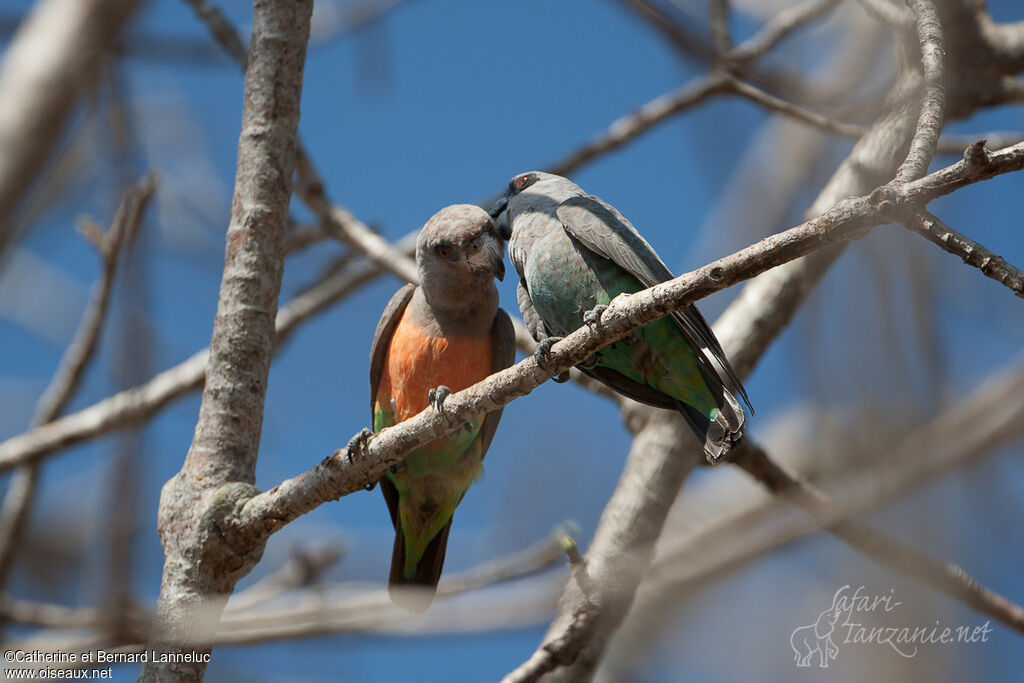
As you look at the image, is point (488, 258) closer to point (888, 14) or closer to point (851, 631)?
point (888, 14)

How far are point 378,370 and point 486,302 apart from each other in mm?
865

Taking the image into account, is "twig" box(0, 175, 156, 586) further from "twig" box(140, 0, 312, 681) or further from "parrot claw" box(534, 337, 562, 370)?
"parrot claw" box(534, 337, 562, 370)

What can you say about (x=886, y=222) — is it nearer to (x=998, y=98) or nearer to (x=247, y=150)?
(x=247, y=150)

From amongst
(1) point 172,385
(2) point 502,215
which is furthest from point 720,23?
(1) point 172,385

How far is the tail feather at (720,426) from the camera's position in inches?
185

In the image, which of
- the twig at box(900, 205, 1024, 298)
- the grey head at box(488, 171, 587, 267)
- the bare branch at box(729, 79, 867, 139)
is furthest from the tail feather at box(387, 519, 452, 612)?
the twig at box(900, 205, 1024, 298)

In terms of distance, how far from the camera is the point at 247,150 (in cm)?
464

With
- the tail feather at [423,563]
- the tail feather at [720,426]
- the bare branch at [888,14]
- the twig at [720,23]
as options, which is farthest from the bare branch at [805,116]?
the tail feather at [423,563]

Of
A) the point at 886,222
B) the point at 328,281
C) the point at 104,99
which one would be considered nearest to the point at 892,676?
the point at 886,222

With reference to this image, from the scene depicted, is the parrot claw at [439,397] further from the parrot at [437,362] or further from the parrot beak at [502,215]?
the parrot beak at [502,215]

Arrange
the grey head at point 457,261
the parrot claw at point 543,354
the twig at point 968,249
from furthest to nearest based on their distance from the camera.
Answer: the grey head at point 457,261
the parrot claw at point 543,354
the twig at point 968,249

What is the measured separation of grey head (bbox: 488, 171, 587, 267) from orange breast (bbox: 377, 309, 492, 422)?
63 centimetres

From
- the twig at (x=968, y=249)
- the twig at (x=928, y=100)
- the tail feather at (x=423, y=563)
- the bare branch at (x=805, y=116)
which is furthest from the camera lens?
the tail feather at (x=423, y=563)

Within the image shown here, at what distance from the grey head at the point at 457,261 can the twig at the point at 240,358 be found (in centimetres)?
110
